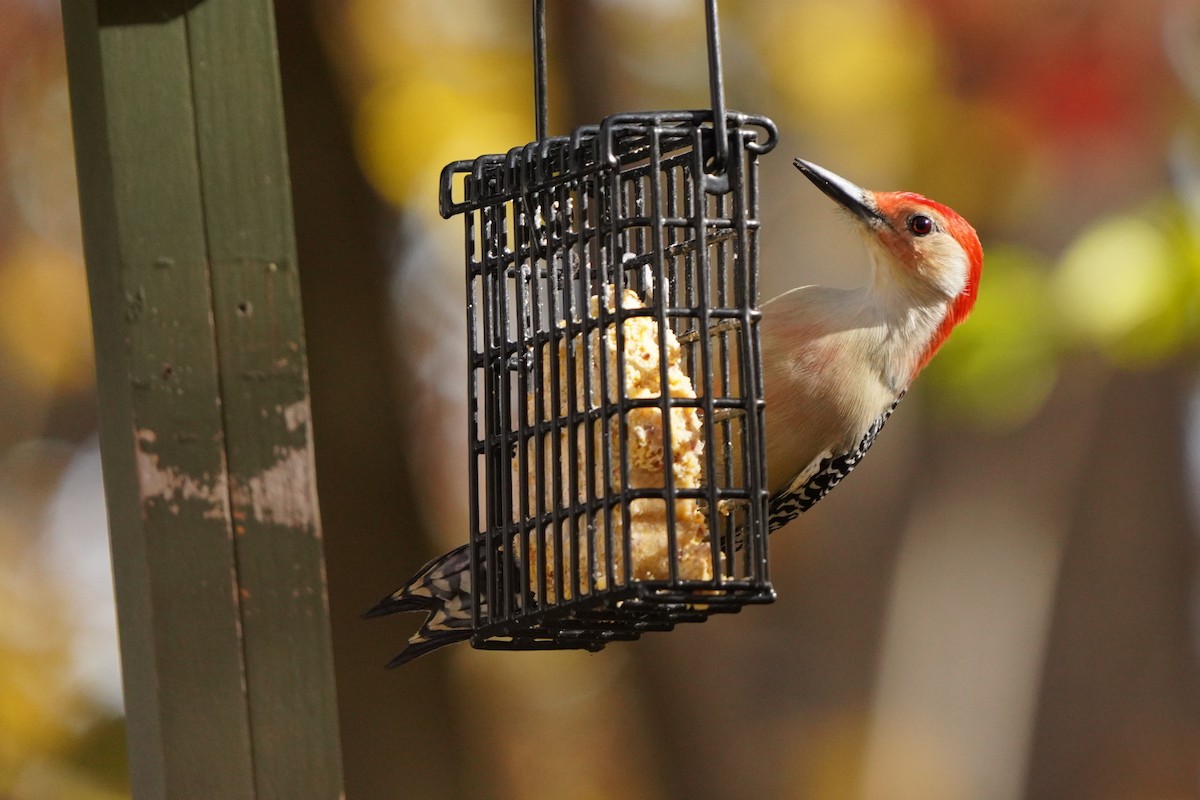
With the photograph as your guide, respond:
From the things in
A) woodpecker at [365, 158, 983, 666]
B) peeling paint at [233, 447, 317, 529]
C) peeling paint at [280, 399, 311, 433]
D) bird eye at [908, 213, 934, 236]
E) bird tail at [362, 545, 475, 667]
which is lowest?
bird tail at [362, 545, 475, 667]

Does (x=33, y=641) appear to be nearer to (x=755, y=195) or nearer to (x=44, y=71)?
(x=44, y=71)

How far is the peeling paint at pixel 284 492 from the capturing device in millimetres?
2221

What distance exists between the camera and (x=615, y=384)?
2674 millimetres

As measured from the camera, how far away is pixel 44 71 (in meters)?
8.59

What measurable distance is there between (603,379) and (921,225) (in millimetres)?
2077

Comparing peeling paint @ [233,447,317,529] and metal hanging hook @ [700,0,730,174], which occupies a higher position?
metal hanging hook @ [700,0,730,174]

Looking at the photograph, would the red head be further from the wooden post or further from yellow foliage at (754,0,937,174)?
yellow foliage at (754,0,937,174)

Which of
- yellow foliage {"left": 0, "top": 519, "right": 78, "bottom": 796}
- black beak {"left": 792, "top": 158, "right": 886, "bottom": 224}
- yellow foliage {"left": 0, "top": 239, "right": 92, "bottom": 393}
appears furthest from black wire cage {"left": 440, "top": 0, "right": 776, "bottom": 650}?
yellow foliage {"left": 0, "top": 239, "right": 92, "bottom": 393}

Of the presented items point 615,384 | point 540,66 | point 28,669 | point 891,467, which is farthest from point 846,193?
point 28,669

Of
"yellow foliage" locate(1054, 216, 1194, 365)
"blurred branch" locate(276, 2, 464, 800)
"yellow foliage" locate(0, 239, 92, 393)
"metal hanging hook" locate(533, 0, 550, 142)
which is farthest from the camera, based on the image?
"yellow foliage" locate(0, 239, 92, 393)

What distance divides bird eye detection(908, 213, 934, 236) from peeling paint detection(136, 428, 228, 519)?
2.74 metres

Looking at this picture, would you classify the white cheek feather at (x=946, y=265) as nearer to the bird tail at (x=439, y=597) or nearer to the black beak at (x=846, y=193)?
the black beak at (x=846, y=193)

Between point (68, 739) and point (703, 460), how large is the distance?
597 centimetres

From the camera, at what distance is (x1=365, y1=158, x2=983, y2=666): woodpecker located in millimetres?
4051
